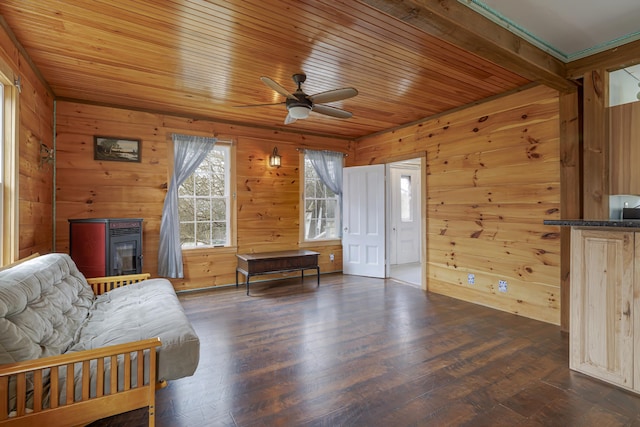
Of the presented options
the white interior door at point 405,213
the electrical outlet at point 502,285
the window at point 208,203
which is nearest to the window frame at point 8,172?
the window at point 208,203

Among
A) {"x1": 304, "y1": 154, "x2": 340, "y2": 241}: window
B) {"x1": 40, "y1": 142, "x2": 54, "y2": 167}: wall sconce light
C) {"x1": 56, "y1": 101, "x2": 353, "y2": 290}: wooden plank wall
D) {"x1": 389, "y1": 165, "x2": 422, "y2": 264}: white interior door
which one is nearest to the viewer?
{"x1": 40, "y1": 142, "x2": 54, "y2": 167}: wall sconce light

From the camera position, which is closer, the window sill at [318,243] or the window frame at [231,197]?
the window frame at [231,197]

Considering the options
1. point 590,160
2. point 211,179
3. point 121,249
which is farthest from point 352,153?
point 121,249

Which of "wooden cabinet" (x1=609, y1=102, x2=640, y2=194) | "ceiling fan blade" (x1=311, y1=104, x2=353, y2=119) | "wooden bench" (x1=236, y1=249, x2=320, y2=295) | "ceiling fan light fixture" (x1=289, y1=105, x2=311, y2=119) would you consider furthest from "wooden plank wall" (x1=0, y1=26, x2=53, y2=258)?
"wooden cabinet" (x1=609, y1=102, x2=640, y2=194)

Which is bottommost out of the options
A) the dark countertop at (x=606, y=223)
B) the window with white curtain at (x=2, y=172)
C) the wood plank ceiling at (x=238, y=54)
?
the dark countertop at (x=606, y=223)

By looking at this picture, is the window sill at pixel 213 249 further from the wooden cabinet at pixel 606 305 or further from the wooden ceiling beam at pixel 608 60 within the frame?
the wooden ceiling beam at pixel 608 60

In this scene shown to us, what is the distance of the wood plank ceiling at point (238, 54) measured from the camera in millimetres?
2227

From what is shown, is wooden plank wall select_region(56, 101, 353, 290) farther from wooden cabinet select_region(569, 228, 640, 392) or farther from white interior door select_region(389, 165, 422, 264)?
wooden cabinet select_region(569, 228, 640, 392)

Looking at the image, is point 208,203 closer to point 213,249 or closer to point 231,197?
point 231,197

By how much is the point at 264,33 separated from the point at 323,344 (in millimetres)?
2697

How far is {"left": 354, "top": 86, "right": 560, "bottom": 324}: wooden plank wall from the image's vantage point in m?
3.38

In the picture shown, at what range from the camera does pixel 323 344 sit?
2.85 metres

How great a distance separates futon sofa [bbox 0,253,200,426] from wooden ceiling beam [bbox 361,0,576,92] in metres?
2.23

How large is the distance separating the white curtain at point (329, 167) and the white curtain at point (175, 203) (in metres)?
1.87
